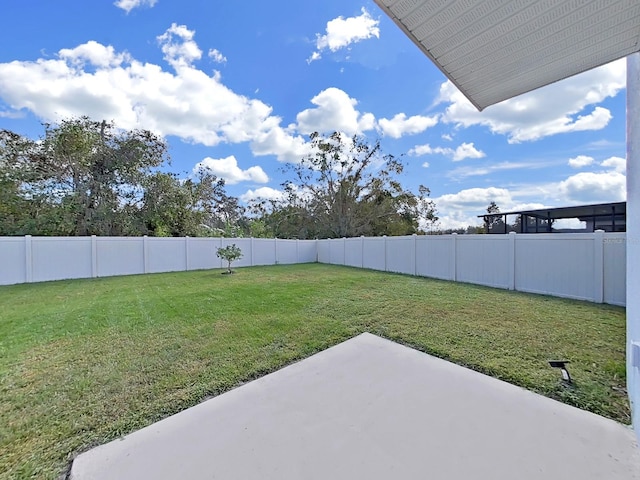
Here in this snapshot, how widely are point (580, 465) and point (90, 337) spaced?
5.11m

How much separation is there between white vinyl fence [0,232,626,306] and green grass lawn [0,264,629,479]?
73 cm

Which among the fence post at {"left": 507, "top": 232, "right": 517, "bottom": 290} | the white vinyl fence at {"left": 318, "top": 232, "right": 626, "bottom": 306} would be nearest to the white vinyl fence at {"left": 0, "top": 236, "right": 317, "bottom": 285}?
the white vinyl fence at {"left": 318, "top": 232, "right": 626, "bottom": 306}

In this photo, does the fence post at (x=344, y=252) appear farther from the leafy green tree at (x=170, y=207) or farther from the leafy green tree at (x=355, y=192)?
the leafy green tree at (x=355, y=192)

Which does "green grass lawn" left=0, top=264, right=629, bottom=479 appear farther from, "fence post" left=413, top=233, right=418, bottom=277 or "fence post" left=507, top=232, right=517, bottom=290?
"fence post" left=413, top=233, right=418, bottom=277

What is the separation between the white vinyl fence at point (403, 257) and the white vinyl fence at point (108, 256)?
24mm

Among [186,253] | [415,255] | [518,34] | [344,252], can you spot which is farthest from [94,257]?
[518,34]

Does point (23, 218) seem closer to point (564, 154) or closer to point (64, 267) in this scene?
point (64, 267)

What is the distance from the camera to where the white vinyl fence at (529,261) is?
17.3 feet

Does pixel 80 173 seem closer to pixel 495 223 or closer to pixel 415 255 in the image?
pixel 415 255

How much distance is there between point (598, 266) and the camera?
17.6 ft

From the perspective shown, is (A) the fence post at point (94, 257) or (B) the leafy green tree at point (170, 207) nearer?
(A) the fence post at point (94, 257)

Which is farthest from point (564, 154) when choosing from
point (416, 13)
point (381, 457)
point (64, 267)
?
point (64, 267)

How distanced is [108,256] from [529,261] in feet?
42.9

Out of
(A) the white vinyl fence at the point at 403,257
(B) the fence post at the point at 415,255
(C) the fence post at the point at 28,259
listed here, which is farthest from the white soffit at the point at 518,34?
(C) the fence post at the point at 28,259
